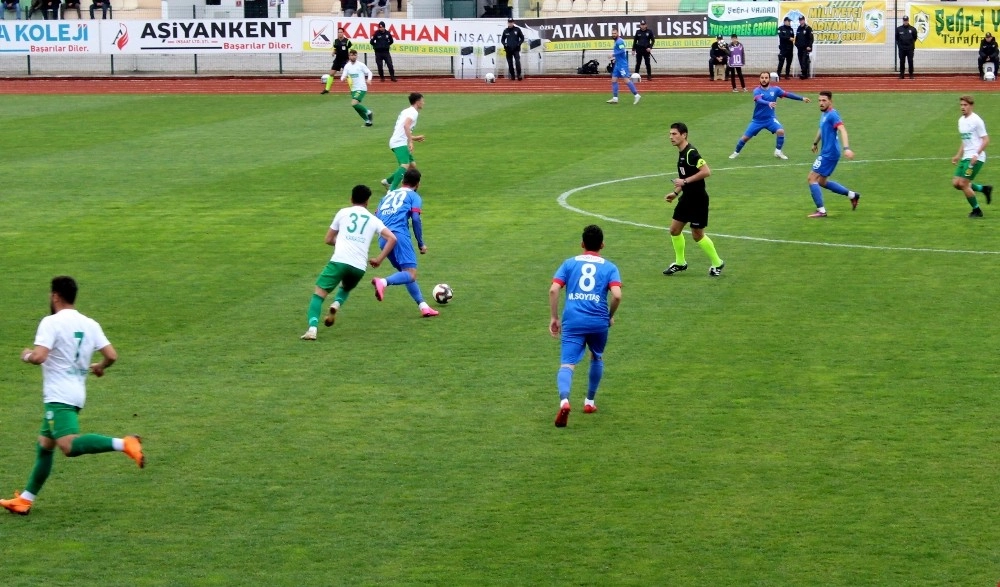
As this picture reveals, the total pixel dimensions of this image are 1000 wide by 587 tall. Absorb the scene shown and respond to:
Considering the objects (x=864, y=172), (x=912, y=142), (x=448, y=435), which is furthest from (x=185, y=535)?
(x=912, y=142)

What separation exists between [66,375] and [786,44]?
4327 cm

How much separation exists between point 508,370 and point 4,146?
24.7 m

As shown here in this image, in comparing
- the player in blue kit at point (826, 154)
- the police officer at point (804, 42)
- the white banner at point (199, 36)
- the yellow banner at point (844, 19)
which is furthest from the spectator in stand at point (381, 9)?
the player in blue kit at point (826, 154)

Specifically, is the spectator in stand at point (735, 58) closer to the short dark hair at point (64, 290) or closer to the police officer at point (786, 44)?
the police officer at point (786, 44)

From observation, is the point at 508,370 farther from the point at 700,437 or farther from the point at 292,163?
the point at 292,163

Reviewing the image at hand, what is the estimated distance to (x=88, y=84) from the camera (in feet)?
182

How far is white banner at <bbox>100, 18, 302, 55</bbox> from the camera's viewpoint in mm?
57594

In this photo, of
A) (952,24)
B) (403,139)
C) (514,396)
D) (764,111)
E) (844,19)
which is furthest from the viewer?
(844,19)

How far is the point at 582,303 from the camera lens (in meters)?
13.7

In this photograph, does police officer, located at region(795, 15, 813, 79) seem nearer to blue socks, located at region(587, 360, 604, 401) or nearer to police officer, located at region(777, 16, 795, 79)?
police officer, located at region(777, 16, 795, 79)

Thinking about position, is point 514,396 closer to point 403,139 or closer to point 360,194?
point 360,194


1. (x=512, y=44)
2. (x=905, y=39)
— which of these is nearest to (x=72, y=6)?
(x=512, y=44)

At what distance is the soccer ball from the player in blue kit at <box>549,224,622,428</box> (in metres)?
5.20

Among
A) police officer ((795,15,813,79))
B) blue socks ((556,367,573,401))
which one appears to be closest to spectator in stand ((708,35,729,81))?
police officer ((795,15,813,79))
